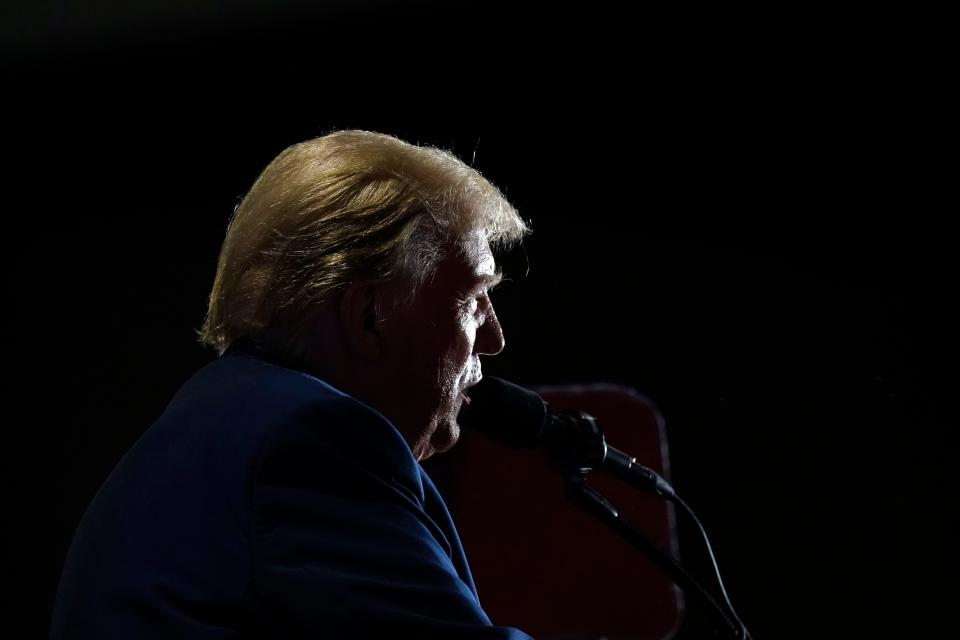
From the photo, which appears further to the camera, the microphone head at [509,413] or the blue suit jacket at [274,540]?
the microphone head at [509,413]

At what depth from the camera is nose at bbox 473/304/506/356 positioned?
1.47 m

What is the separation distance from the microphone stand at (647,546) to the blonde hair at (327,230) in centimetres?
35

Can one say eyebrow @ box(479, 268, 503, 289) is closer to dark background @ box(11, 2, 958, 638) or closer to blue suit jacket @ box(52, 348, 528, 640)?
blue suit jacket @ box(52, 348, 528, 640)

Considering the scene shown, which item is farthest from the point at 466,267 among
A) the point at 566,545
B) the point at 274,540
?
the point at 566,545

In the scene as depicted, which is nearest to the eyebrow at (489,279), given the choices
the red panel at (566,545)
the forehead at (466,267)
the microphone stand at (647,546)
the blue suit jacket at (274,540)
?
the forehead at (466,267)

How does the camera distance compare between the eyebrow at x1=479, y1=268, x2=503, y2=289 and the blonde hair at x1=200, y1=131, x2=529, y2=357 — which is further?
the eyebrow at x1=479, y1=268, x2=503, y2=289

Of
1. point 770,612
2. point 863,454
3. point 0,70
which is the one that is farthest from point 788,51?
point 0,70

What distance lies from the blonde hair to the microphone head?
18 cm

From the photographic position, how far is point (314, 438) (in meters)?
0.96

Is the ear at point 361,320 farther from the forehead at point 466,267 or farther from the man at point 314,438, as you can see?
the forehead at point 466,267

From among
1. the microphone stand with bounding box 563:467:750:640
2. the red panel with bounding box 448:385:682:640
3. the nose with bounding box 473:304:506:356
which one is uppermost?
the nose with bounding box 473:304:506:356

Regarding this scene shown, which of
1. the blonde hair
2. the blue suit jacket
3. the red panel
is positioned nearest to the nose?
the blonde hair

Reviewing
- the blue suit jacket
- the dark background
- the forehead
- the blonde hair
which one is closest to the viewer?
the blue suit jacket

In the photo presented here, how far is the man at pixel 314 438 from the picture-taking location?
3.01 feet
